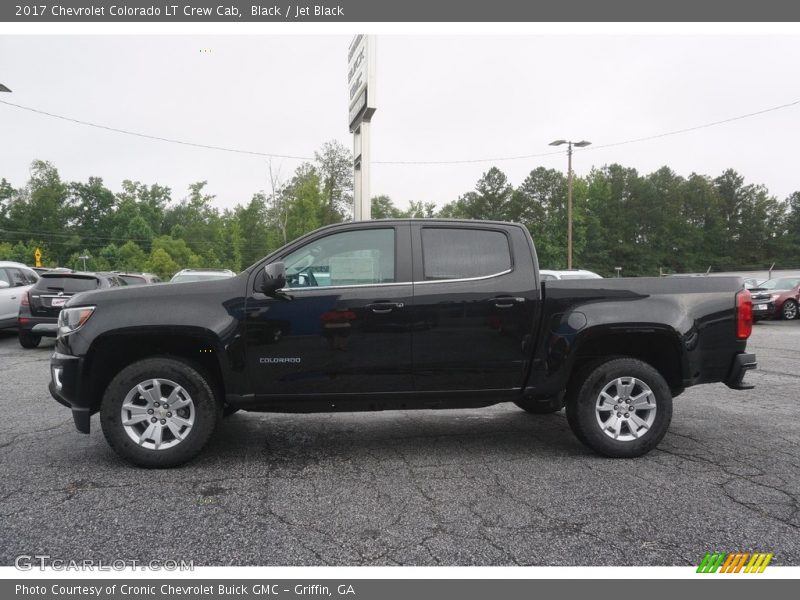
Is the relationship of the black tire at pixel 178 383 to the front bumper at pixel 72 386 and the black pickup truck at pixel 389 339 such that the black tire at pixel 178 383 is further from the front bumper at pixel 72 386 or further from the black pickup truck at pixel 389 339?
the front bumper at pixel 72 386

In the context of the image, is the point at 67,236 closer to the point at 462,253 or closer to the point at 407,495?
the point at 462,253

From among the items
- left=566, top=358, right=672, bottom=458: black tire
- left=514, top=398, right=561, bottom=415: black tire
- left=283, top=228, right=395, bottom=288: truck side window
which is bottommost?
left=514, top=398, right=561, bottom=415: black tire

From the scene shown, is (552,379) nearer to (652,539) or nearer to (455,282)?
(455,282)

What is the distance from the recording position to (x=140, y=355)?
4.40 meters

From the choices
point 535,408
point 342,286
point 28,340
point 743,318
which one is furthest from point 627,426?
point 28,340

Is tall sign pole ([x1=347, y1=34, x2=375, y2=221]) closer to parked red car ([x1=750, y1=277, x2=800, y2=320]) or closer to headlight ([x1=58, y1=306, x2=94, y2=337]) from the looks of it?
headlight ([x1=58, y1=306, x2=94, y2=337])

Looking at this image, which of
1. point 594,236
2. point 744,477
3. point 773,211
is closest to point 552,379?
point 744,477

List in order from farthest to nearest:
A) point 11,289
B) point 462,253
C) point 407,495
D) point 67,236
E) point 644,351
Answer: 1. point 67,236
2. point 11,289
3. point 644,351
4. point 462,253
5. point 407,495

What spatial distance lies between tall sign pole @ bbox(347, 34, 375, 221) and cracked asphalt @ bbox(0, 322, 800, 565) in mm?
11462

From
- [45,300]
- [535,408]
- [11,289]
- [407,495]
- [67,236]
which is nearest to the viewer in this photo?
[407,495]

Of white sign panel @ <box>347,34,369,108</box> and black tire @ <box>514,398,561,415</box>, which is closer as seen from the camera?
black tire @ <box>514,398,561,415</box>

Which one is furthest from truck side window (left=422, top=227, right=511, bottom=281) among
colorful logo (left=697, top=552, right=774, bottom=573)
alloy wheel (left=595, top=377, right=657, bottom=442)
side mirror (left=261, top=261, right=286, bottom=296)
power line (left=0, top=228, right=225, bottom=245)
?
power line (left=0, top=228, right=225, bottom=245)

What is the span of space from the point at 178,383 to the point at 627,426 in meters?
3.43

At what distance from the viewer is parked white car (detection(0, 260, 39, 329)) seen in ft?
40.9
